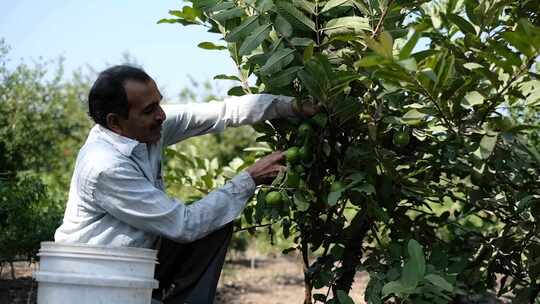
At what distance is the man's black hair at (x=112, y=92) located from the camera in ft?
8.58

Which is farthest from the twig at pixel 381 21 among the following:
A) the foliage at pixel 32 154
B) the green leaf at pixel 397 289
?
the foliage at pixel 32 154

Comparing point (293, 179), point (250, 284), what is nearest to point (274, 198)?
point (293, 179)

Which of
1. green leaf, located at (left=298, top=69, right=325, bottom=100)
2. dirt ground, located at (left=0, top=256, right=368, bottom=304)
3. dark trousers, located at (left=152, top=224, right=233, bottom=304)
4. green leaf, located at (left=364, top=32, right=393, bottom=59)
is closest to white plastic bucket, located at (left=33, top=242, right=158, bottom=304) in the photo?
dark trousers, located at (left=152, top=224, right=233, bottom=304)

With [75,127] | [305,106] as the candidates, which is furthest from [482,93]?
[75,127]

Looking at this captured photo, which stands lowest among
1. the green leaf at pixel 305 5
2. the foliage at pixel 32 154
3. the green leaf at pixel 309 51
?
the foliage at pixel 32 154

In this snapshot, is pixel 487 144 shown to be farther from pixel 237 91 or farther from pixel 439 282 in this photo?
pixel 237 91

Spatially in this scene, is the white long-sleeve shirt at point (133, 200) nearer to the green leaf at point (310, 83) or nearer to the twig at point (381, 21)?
the green leaf at point (310, 83)

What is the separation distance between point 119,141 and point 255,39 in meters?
0.59

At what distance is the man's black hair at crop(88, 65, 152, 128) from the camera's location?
8.58 ft

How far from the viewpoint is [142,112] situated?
2.61 m

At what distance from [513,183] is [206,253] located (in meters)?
1.17

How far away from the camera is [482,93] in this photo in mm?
2297

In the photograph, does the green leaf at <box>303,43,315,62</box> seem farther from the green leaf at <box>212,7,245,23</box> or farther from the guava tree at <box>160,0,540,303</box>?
the green leaf at <box>212,7,245,23</box>

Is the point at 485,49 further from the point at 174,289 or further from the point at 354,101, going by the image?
the point at 174,289
